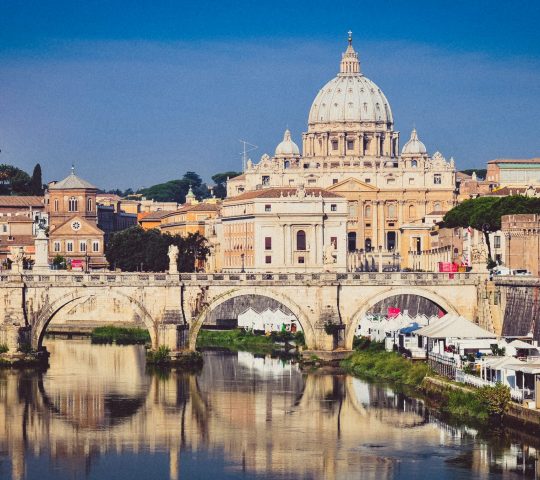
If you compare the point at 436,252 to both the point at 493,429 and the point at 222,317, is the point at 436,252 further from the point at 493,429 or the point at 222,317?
the point at 493,429

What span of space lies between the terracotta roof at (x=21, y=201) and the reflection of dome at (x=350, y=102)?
142 ft

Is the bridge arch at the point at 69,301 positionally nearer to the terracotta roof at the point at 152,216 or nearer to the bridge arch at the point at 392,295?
the bridge arch at the point at 392,295

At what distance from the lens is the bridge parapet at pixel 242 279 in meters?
71.0

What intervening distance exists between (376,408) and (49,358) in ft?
69.4

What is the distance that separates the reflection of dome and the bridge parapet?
116 metres

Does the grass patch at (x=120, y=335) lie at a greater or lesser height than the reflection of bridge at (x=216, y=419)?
greater

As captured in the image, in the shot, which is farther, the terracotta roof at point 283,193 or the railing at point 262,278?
the terracotta roof at point 283,193

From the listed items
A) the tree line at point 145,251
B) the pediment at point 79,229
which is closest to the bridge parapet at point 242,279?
the tree line at point 145,251

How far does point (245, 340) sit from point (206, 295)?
13.4 m

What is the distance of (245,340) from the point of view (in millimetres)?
84625

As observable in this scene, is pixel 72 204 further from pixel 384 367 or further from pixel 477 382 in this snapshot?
pixel 477 382

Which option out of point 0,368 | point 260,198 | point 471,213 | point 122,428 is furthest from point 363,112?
point 122,428

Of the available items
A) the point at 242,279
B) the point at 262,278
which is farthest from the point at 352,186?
the point at 242,279

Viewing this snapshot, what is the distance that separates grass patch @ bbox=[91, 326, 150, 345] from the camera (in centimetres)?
8625
